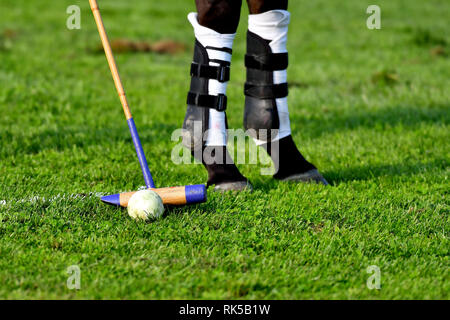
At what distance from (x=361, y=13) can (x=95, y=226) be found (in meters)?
13.8

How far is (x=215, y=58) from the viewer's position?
4543mm

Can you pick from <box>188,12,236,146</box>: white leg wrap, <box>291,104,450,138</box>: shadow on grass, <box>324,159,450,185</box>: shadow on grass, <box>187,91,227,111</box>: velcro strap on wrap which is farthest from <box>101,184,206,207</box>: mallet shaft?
<box>291,104,450,138</box>: shadow on grass

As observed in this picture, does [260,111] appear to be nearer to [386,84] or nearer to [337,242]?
[337,242]

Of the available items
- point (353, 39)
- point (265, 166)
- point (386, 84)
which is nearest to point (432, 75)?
point (386, 84)

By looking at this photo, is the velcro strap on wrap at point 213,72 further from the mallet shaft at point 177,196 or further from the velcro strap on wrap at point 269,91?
the mallet shaft at point 177,196

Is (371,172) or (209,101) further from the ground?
(209,101)

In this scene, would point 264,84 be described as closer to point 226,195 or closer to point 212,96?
point 212,96

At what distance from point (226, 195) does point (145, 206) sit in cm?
73

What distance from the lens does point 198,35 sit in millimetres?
4562

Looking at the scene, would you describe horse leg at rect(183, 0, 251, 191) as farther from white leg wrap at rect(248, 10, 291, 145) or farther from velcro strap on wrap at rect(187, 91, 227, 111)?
white leg wrap at rect(248, 10, 291, 145)

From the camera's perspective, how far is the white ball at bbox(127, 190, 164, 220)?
390 centimetres

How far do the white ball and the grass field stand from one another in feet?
0.26

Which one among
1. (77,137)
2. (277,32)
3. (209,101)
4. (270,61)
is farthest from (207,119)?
(77,137)

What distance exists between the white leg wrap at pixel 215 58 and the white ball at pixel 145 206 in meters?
0.83
